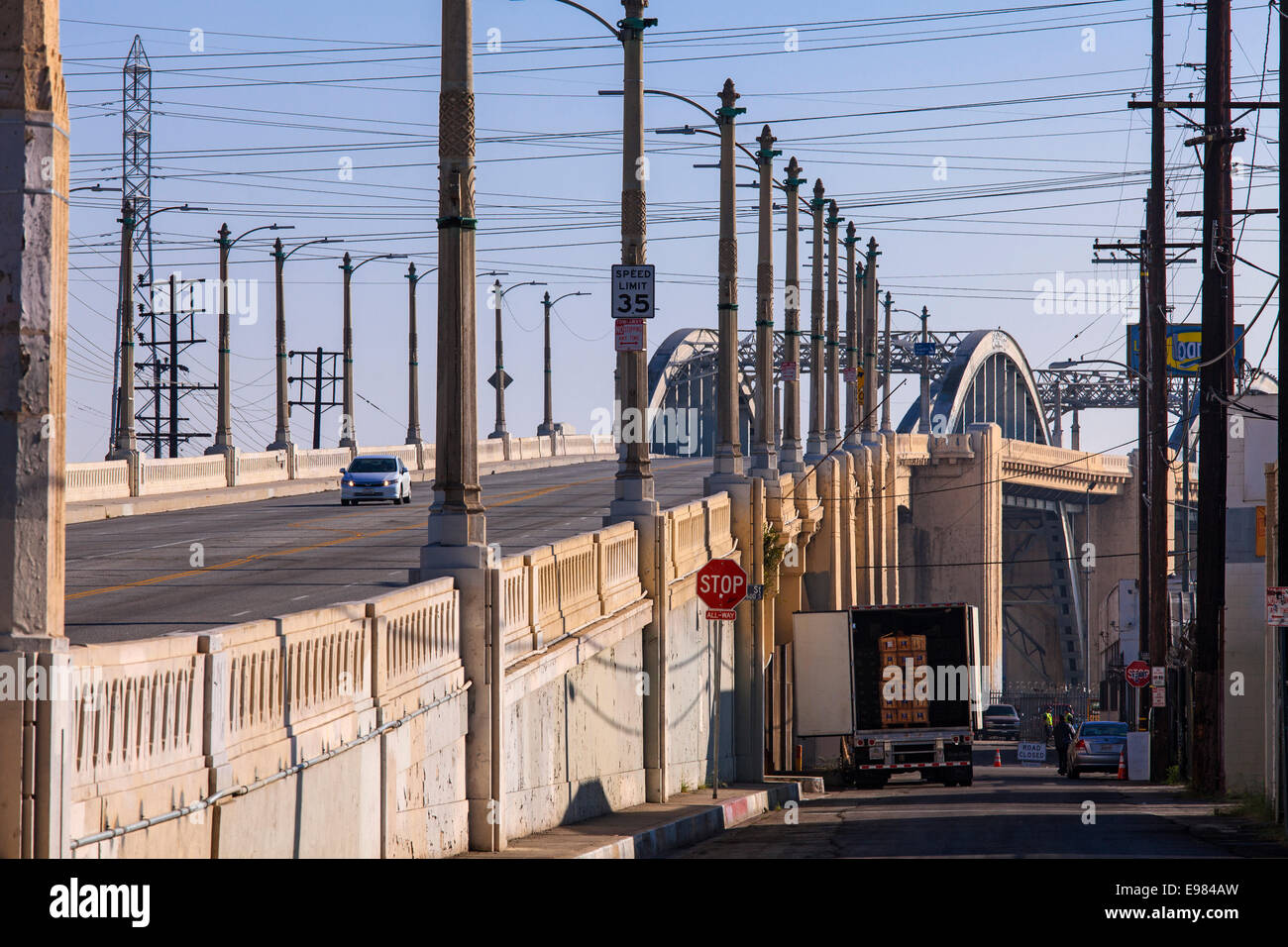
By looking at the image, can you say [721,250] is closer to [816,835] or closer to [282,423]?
[816,835]

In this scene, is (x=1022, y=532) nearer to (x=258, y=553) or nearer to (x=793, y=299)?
(x=793, y=299)

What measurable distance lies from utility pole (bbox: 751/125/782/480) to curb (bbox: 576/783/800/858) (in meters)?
10.8

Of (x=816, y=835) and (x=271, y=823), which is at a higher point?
(x=271, y=823)

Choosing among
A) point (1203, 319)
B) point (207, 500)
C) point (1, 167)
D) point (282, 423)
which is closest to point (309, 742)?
point (1, 167)

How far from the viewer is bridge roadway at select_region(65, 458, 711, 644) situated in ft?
83.0

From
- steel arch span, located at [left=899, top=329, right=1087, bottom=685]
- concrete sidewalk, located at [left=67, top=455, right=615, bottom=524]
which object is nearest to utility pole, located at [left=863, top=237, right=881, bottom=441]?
concrete sidewalk, located at [left=67, top=455, right=615, bottom=524]

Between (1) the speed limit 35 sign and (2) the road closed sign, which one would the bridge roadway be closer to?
(1) the speed limit 35 sign

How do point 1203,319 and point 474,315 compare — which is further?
point 1203,319

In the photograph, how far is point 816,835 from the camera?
79.0 ft

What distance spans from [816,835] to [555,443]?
8197 cm

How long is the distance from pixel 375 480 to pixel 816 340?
51.9ft

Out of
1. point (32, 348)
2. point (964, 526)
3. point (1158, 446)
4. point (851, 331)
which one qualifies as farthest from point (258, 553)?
point (964, 526)

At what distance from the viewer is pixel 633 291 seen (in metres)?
27.8

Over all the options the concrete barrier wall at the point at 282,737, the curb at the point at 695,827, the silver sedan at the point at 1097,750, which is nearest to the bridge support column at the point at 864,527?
the silver sedan at the point at 1097,750
